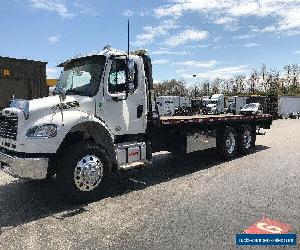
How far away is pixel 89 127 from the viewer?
698 cm

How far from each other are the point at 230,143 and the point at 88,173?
20.5 ft

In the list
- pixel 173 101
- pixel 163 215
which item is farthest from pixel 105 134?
pixel 173 101

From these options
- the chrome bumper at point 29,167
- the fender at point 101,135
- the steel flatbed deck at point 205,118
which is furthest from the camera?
the steel flatbed deck at point 205,118

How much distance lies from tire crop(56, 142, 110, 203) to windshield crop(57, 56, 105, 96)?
46.0 inches

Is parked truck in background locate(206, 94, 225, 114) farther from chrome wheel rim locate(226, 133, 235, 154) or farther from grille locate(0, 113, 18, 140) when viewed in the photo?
grille locate(0, 113, 18, 140)

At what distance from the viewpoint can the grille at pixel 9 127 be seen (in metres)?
6.22

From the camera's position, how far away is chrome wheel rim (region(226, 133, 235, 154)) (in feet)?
37.4

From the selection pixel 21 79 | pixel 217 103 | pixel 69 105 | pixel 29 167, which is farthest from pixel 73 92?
pixel 217 103

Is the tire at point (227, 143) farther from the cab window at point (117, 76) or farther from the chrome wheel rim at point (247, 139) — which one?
the cab window at point (117, 76)

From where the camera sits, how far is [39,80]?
19.3 m

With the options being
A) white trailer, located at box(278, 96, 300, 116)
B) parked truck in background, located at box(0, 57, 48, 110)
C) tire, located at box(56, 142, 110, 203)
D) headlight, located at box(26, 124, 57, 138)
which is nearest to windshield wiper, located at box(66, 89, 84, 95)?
tire, located at box(56, 142, 110, 203)

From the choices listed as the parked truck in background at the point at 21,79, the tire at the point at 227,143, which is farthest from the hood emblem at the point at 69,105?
the parked truck in background at the point at 21,79

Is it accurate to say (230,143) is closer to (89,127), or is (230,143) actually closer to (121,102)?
(121,102)

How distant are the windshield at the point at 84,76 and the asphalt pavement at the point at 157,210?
6.83 ft
